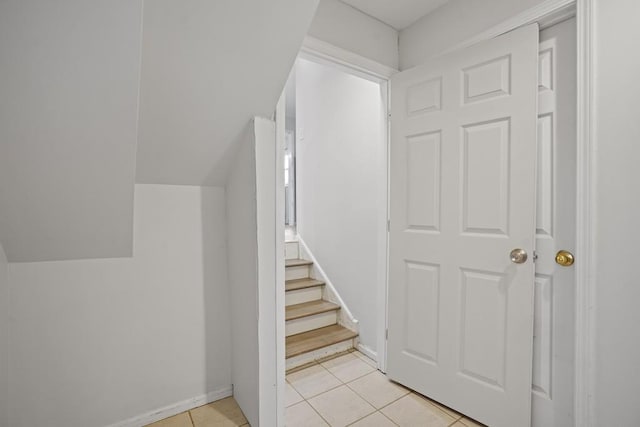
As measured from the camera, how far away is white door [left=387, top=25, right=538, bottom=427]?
1.44m

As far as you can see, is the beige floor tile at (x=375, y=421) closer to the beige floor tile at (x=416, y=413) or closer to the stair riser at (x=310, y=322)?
the beige floor tile at (x=416, y=413)

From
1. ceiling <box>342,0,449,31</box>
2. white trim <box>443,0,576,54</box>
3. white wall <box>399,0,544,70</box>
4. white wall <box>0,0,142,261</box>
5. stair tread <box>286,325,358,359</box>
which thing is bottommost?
stair tread <box>286,325,358,359</box>

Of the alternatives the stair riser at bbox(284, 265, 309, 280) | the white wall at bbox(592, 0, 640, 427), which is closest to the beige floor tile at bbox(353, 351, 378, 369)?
the stair riser at bbox(284, 265, 309, 280)

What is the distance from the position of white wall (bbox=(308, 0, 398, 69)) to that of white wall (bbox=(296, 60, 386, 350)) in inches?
11.6

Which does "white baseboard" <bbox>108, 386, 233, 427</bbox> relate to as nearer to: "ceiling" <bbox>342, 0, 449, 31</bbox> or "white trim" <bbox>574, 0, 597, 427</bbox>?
"white trim" <bbox>574, 0, 597, 427</bbox>

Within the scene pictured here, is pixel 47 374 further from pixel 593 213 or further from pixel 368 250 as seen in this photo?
pixel 593 213

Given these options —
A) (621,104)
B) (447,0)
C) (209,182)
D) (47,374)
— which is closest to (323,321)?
(209,182)

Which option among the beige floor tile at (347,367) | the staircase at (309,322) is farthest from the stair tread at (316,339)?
the beige floor tile at (347,367)

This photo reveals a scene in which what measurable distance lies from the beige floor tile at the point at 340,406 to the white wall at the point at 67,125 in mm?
1429

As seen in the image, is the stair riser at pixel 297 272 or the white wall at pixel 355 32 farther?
the stair riser at pixel 297 272

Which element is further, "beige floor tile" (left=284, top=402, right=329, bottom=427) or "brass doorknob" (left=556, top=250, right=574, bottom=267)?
"beige floor tile" (left=284, top=402, right=329, bottom=427)

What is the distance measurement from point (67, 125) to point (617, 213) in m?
2.12

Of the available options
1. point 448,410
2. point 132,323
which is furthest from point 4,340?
point 448,410

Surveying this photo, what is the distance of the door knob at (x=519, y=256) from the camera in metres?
1.42
